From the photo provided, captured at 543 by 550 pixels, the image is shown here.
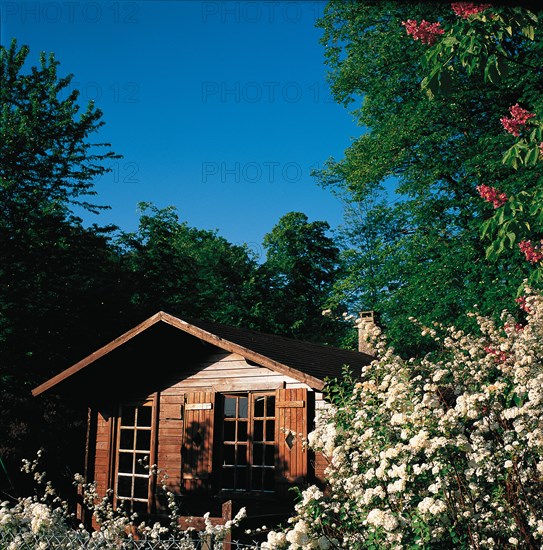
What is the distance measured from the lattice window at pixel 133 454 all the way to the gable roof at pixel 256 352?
146cm

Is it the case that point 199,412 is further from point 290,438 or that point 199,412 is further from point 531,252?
point 531,252

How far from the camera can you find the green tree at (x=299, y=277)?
38688 mm

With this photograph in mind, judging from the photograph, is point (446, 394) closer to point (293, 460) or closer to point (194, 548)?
point (194, 548)

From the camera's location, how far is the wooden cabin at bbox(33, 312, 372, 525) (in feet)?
41.1

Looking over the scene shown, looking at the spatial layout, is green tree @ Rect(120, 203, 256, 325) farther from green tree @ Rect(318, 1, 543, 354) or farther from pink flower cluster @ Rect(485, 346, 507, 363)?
pink flower cluster @ Rect(485, 346, 507, 363)

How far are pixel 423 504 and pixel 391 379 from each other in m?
1.79

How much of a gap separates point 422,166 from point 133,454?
35.4 ft

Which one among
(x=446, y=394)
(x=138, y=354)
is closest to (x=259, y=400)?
(x=138, y=354)

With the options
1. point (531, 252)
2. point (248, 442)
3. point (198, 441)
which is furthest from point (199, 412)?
point (531, 252)

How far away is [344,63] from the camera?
71.3ft

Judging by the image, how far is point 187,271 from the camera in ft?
98.4

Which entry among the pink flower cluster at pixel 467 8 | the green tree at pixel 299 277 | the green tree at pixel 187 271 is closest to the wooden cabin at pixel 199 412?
the pink flower cluster at pixel 467 8

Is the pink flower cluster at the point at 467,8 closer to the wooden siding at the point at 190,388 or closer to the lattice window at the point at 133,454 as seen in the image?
the wooden siding at the point at 190,388

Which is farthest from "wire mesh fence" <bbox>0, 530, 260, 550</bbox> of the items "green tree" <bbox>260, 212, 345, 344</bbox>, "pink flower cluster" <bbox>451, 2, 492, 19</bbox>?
"green tree" <bbox>260, 212, 345, 344</bbox>
